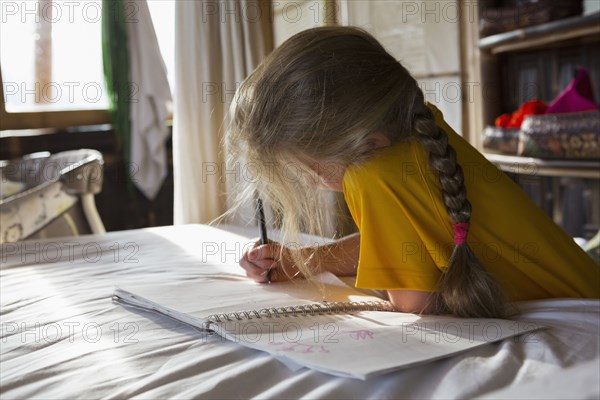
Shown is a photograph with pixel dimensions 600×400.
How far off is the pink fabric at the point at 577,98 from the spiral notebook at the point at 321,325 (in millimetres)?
1119

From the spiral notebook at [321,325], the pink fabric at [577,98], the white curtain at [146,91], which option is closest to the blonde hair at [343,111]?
the spiral notebook at [321,325]

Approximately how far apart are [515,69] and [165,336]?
6.31 ft

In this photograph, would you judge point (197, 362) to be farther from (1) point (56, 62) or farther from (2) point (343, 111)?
(1) point (56, 62)

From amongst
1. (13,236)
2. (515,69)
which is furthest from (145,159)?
(515,69)

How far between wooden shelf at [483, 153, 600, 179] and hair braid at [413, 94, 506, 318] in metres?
1.01

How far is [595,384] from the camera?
1.77 feet

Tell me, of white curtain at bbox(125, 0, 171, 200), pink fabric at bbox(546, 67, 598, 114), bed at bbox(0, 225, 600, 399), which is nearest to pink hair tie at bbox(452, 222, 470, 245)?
bed at bbox(0, 225, 600, 399)

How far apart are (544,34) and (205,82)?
115cm

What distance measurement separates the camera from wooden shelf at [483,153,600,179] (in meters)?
1.75

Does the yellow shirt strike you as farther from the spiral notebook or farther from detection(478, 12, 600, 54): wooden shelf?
detection(478, 12, 600, 54): wooden shelf

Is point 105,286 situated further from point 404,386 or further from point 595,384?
point 595,384

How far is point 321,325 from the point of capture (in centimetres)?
78

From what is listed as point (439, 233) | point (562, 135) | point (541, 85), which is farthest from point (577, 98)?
point (439, 233)

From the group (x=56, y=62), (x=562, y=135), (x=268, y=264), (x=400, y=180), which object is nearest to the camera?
(x=400, y=180)
